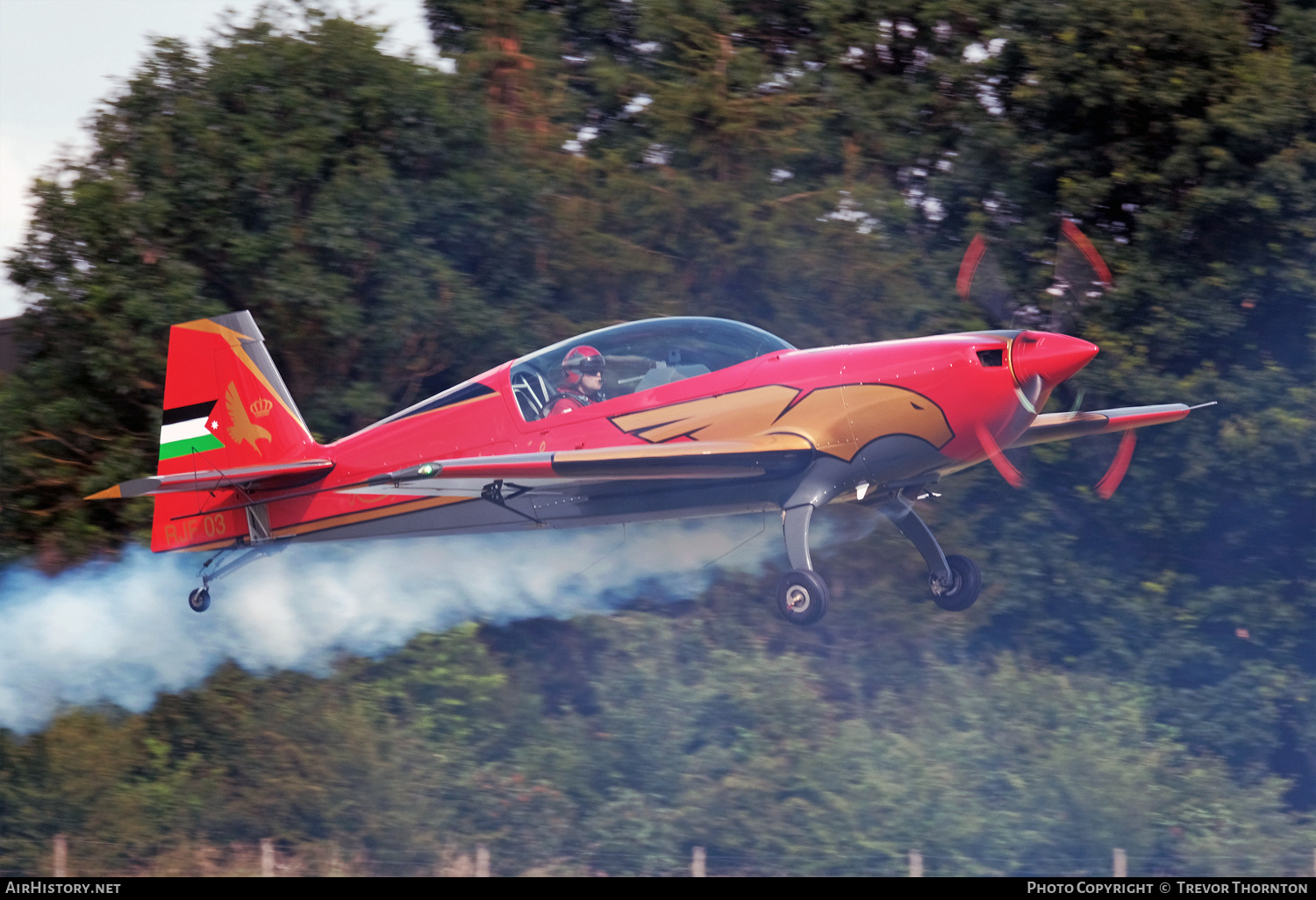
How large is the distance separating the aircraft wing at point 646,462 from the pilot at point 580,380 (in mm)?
564

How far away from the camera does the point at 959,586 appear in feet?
33.1

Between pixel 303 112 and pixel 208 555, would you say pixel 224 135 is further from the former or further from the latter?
pixel 208 555

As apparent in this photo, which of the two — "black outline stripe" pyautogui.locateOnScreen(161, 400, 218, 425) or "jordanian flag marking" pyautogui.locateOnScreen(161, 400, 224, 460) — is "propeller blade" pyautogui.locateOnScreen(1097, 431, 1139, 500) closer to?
"jordanian flag marking" pyautogui.locateOnScreen(161, 400, 224, 460)

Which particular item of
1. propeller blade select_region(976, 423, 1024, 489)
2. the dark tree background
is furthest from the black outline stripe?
propeller blade select_region(976, 423, 1024, 489)

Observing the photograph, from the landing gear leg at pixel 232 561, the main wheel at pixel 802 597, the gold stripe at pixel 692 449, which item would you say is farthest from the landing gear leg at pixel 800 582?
the landing gear leg at pixel 232 561

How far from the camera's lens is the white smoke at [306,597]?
12.0m

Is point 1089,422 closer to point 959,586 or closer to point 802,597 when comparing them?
point 959,586

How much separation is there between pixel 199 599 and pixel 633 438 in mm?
Result: 4193

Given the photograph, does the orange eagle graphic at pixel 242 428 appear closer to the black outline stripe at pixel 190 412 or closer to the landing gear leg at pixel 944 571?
the black outline stripe at pixel 190 412

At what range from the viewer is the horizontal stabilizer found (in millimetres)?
9188

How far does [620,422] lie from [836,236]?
7259mm

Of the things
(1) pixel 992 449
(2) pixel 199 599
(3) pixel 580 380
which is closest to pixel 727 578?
(3) pixel 580 380

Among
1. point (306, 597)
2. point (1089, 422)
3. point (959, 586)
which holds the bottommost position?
point (306, 597)

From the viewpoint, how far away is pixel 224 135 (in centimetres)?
1574
